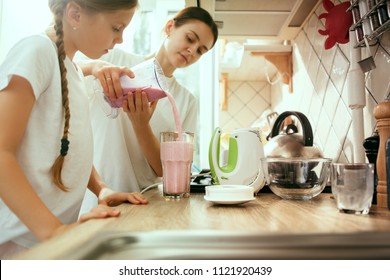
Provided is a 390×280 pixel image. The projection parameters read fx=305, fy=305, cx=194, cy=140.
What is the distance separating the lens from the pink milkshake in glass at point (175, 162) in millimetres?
562

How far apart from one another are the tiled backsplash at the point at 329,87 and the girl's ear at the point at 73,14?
1.97ft

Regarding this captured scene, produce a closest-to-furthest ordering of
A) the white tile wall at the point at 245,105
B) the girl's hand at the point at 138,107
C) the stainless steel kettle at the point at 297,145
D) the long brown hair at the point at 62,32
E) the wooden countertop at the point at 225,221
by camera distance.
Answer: the wooden countertop at the point at 225,221 → the long brown hair at the point at 62,32 → the girl's hand at the point at 138,107 → the stainless steel kettle at the point at 297,145 → the white tile wall at the point at 245,105

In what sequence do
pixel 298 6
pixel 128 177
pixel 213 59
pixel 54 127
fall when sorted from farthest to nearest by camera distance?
1. pixel 213 59
2. pixel 298 6
3. pixel 128 177
4. pixel 54 127

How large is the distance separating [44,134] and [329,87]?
0.81 metres

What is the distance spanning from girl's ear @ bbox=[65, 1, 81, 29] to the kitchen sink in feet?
1.34

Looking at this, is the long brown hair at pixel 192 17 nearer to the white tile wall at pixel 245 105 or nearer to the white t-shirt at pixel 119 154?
the white t-shirt at pixel 119 154

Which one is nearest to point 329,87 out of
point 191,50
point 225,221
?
point 191,50

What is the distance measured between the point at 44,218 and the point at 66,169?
147 mm

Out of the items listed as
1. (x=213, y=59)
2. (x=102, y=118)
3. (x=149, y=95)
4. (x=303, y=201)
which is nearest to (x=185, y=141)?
(x=149, y=95)

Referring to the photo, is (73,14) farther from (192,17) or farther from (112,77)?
(192,17)

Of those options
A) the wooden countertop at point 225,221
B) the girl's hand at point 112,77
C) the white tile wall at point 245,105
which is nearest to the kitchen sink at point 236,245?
the wooden countertop at point 225,221
